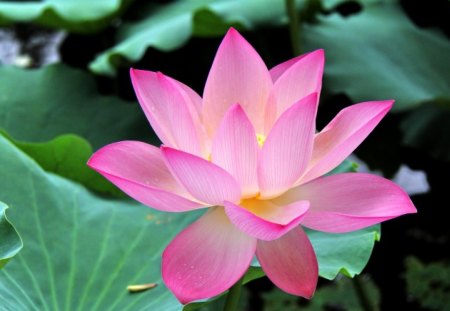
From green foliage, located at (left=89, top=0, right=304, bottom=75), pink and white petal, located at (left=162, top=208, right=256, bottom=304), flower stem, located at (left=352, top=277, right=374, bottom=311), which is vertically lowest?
flower stem, located at (left=352, top=277, right=374, bottom=311)

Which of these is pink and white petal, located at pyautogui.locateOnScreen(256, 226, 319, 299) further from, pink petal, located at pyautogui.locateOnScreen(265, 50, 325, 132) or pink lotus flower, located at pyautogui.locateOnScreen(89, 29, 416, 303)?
pink petal, located at pyautogui.locateOnScreen(265, 50, 325, 132)

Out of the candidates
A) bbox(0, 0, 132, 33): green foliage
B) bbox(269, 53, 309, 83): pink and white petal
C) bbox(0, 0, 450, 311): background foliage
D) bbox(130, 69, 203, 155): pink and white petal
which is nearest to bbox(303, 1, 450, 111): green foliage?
bbox(0, 0, 450, 311): background foliage

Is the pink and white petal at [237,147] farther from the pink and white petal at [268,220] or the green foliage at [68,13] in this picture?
the green foliage at [68,13]

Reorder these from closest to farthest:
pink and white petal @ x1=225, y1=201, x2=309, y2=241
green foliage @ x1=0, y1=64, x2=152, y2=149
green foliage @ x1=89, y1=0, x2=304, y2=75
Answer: pink and white petal @ x1=225, y1=201, x2=309, y2=241 → green foliage @ x1=0, y1=64, x2=152, y2=149 → green foliage @ x1=89, y1=0, x2=304, y2=75

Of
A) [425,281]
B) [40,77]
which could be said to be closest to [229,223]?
[40,77]

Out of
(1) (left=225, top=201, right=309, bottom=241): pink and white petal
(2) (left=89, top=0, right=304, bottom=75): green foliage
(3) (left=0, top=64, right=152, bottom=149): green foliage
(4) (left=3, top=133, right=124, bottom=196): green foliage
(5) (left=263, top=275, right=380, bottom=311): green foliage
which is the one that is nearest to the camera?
(1) (left=225, top=201, right=309, bottom=241): pink and white petal

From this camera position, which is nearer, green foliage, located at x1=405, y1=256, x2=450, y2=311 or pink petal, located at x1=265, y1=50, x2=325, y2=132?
pink petal, located at x1=265, y1=50, x2=325, y2=132

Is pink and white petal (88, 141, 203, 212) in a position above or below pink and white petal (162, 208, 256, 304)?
above
